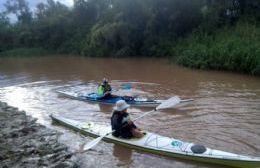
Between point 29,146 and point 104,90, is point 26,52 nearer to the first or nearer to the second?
point 104,90

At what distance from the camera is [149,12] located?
32219mm

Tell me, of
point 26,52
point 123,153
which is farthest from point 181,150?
point 26,52

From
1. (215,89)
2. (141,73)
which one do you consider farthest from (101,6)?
(215,89)

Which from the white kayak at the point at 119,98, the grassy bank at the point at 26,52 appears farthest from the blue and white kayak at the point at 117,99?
the grassy bank at the point at 26,52

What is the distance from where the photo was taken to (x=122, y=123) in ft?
30.0

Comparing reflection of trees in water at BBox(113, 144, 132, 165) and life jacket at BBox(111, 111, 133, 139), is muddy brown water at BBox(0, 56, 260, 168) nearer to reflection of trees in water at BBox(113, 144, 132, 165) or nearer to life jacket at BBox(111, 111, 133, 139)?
reflection of trees in water at BBox(113, 144, 132, 165)

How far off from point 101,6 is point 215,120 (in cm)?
3322

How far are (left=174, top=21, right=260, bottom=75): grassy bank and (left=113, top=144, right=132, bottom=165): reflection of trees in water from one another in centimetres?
1108

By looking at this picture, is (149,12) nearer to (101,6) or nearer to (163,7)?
(163,7)

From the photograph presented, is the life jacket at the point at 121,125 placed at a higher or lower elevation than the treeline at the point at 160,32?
lower

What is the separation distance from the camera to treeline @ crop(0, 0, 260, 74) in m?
21.8

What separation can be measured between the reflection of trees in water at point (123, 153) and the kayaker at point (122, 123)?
30 centimetres

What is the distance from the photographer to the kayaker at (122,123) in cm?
905

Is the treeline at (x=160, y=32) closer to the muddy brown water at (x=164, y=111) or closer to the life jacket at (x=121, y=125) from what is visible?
the muddy brown water at (x=164, y=111)
